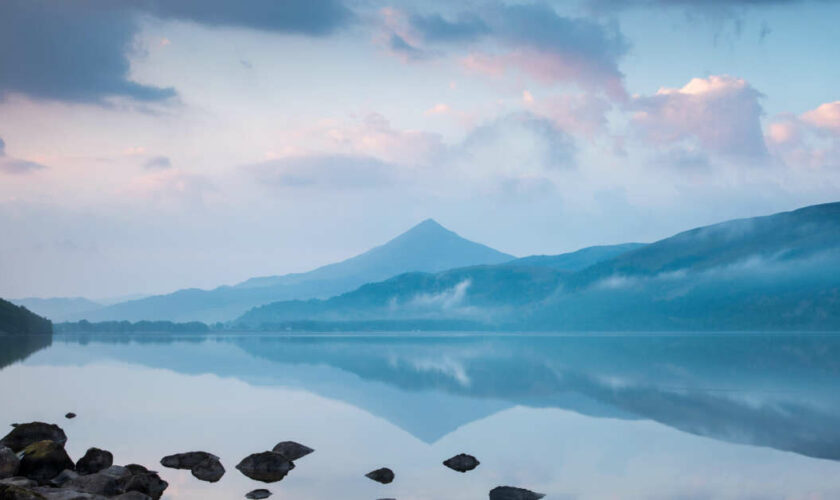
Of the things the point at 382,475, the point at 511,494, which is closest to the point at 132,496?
the point at 382,475

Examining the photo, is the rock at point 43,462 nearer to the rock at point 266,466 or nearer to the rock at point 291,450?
the rock at point 266,466

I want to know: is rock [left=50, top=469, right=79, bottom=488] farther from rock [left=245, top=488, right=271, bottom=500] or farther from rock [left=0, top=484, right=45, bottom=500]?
rock [left=245, top=488, right=271, bottom=500]

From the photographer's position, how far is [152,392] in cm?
5719

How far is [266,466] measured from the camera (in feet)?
92.0

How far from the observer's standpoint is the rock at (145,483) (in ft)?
76.8

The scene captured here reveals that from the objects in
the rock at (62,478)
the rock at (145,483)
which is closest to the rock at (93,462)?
the rock at (62,478)

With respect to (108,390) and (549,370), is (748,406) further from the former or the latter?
(108,390)

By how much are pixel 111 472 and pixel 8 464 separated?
328 centimetres

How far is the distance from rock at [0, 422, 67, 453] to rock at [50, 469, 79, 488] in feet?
21.6

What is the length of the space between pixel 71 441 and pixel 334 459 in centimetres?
1276

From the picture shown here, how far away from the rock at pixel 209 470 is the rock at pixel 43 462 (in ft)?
13.9

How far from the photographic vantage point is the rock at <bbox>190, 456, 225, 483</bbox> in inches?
1056

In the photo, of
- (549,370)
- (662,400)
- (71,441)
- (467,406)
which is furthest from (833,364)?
(71,441)

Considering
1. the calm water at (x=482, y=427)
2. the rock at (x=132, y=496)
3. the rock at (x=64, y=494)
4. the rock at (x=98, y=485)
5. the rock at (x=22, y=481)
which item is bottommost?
the calm water at (x=482, y=427)
